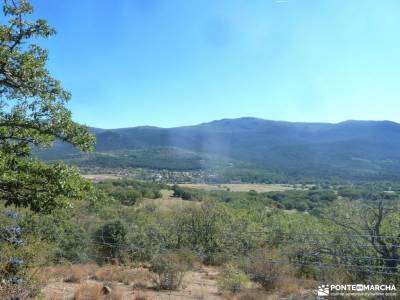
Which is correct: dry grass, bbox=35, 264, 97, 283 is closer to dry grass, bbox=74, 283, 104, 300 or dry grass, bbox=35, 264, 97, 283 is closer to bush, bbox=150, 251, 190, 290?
dry grass, bbox=74, 283, 104, 300

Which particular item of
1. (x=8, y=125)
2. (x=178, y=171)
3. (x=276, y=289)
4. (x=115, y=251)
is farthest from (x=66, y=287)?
(x=178, y=171)

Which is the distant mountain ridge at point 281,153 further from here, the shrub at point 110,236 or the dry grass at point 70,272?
the dry grass at point 70,272

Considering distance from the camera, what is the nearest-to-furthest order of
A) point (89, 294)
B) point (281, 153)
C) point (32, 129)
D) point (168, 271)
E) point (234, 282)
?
1. point (32, 129)
2. point (89, 294)
3. point (234, 282)
4. point (168, 271)
5. point (281, 153)

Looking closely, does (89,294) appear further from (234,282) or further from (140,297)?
(234,282)

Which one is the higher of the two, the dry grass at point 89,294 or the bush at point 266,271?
the bush at point 266,271

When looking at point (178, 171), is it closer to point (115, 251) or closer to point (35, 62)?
point (115, 251)

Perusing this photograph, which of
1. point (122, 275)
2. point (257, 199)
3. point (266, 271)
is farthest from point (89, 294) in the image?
point (257, 199)

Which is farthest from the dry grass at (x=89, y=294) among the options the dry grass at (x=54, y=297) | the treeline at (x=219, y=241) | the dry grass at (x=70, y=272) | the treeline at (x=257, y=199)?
the treeline at (x=257, y=199)

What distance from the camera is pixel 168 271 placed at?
1326 centimetres

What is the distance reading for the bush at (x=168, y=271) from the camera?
13.2 metres

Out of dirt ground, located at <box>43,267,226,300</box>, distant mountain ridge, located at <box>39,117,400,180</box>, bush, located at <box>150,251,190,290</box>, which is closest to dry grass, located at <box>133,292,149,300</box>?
dirt ground, located at <box>43,267,226,300</box>

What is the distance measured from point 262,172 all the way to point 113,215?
108m

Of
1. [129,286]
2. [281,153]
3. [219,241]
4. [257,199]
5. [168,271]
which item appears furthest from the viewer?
[281,153]

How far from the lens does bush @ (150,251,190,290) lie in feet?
43.5
